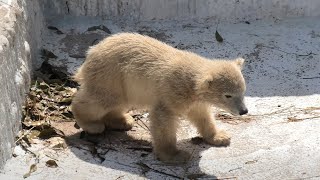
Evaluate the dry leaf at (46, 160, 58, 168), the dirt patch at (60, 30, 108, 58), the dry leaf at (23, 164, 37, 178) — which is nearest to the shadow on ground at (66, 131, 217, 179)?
the dry leaf at (46, 160, 58, 168)

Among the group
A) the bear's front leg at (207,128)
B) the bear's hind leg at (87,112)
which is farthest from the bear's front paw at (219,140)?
the bear's hind leg at (87,112)

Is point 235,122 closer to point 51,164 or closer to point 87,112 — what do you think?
point 87,112

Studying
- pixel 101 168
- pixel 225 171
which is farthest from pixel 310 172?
A: pixel 101 168

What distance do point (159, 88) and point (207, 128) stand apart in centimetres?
64

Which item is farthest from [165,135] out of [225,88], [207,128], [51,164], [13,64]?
[13,64]

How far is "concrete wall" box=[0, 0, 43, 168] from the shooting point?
4543 mm

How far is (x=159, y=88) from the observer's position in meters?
4.75

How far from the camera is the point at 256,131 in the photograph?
531 cm

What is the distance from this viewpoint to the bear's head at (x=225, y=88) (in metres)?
4.58

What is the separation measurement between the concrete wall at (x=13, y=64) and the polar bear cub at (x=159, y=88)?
1.75 feet

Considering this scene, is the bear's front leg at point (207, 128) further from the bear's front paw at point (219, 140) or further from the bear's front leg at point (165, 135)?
the bear's front leg at point (165, 135)

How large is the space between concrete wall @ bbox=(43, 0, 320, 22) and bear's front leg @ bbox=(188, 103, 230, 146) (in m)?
2.45

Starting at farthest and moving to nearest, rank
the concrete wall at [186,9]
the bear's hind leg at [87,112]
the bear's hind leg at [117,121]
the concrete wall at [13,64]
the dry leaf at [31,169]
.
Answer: the concrete wall at [186,9]
the bear's hind leg at [117,121]
the bear's hind leg at [87,112]
the concrete wall at [13,64]
the dry leaf at [31,169]

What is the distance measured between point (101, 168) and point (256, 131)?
151 centimetres
